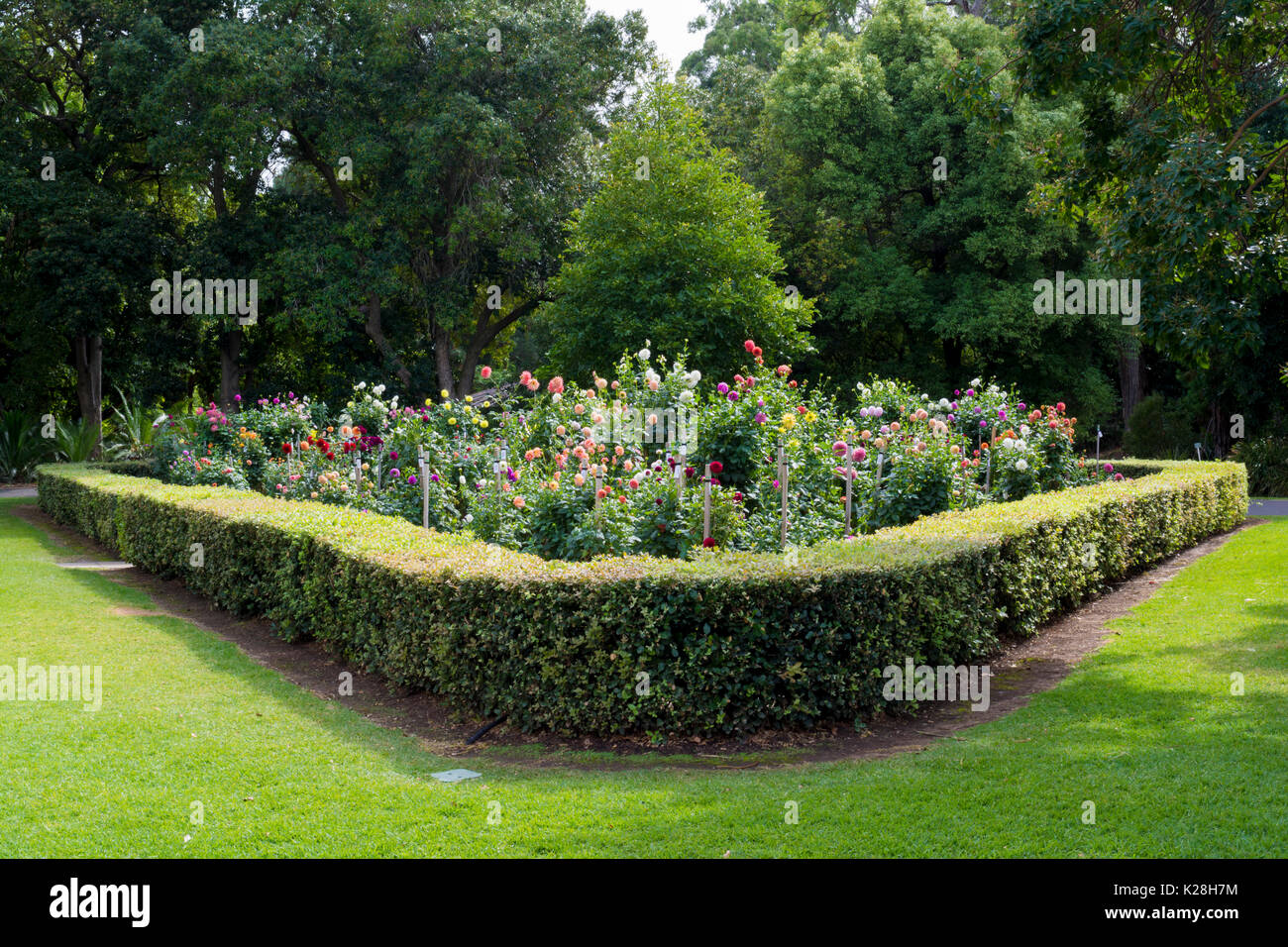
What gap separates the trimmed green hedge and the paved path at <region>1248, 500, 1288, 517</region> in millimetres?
9208

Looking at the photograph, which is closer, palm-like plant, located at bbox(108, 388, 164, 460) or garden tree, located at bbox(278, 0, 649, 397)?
palm-like plant, located at bbox(108, 388, 164, 460)

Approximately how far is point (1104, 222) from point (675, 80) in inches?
662

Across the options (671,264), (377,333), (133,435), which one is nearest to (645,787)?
(671,264)

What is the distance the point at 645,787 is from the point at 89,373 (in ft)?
85.4

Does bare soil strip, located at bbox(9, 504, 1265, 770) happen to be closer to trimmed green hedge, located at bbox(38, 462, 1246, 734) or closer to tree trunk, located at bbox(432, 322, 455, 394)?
trimmed green hedge, located at bbox(38, 462, 1246, 734)

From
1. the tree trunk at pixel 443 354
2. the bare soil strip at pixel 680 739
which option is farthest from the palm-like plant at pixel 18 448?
the bare soil strip at pixel 680 739

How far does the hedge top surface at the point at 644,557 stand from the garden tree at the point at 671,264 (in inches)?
373

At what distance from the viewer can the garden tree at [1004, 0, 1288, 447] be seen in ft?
23.2

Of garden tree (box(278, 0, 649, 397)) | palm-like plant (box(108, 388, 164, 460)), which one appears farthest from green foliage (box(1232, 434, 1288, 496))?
palm-like plant (box(108, 388, 164, 460))

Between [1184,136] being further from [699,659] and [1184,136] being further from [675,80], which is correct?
[675,80]

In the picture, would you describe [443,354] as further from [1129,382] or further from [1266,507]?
[1266,507]

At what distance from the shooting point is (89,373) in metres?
26.2

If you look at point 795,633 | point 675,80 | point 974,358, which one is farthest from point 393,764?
point 974,358

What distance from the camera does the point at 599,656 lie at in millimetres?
5441
